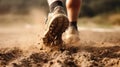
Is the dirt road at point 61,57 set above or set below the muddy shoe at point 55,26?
below

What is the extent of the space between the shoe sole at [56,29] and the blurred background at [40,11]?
11.1 meters

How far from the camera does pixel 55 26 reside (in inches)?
144

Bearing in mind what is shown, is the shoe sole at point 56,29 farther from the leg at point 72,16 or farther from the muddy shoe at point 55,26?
the leg at point 72,16

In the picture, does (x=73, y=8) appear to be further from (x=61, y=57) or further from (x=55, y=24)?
(x=61, y=57)

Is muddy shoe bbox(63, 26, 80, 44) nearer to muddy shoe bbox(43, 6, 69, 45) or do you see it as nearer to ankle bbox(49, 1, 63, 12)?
muddy shoe bbox(43, 6, 69, 45)

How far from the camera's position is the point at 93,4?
17.0 m

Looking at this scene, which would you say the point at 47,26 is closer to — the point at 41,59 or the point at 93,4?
the point at 41,59

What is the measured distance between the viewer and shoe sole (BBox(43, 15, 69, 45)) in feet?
11.8

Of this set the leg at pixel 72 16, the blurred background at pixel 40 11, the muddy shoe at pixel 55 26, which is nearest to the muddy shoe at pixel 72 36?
the leg at pixel 72 16

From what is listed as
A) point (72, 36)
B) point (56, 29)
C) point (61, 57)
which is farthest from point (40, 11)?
point (61, 57)

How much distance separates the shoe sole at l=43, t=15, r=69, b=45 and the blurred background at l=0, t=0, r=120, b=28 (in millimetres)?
→ 11073

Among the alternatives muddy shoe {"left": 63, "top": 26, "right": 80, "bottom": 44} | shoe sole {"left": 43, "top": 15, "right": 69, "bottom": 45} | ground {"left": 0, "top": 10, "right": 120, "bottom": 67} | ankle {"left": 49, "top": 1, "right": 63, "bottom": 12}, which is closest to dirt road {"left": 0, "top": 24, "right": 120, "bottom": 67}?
ground {"left": 0, "top": 10, "right": 120, "bottom": 67}

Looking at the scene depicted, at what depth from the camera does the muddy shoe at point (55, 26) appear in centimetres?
361

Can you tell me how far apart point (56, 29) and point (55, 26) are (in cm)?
5
